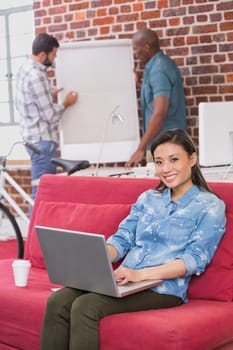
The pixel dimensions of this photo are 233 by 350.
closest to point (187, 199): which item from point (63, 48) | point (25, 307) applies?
point (25, 307)

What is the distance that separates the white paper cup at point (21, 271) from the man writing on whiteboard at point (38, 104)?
236 cm

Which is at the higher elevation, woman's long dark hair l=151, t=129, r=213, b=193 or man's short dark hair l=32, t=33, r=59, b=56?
man's short dark hair l=32, t=33, r=59, b=56

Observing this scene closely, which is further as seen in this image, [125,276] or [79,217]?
[79,217]

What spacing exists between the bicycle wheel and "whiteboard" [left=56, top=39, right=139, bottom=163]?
77cm

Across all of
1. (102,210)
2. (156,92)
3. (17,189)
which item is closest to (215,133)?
(102,210)

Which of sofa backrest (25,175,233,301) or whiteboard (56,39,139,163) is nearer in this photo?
sofa backrest (25,175,233,301)

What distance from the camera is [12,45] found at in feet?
23.2

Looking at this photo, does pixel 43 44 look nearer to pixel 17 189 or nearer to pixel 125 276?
pixel 17 189

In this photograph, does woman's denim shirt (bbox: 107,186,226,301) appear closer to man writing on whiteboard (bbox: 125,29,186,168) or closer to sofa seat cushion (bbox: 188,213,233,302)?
sofa seat cushion (bbox: 188,213,233,302)

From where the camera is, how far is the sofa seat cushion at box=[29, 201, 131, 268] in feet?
11.2

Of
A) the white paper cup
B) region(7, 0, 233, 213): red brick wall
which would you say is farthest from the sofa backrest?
region(7, 0, 233, 213): red brick wall

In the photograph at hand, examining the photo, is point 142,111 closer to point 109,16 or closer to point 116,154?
point 116,154

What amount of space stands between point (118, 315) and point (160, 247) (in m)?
0.35

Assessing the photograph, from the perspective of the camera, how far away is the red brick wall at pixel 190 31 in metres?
5.73
